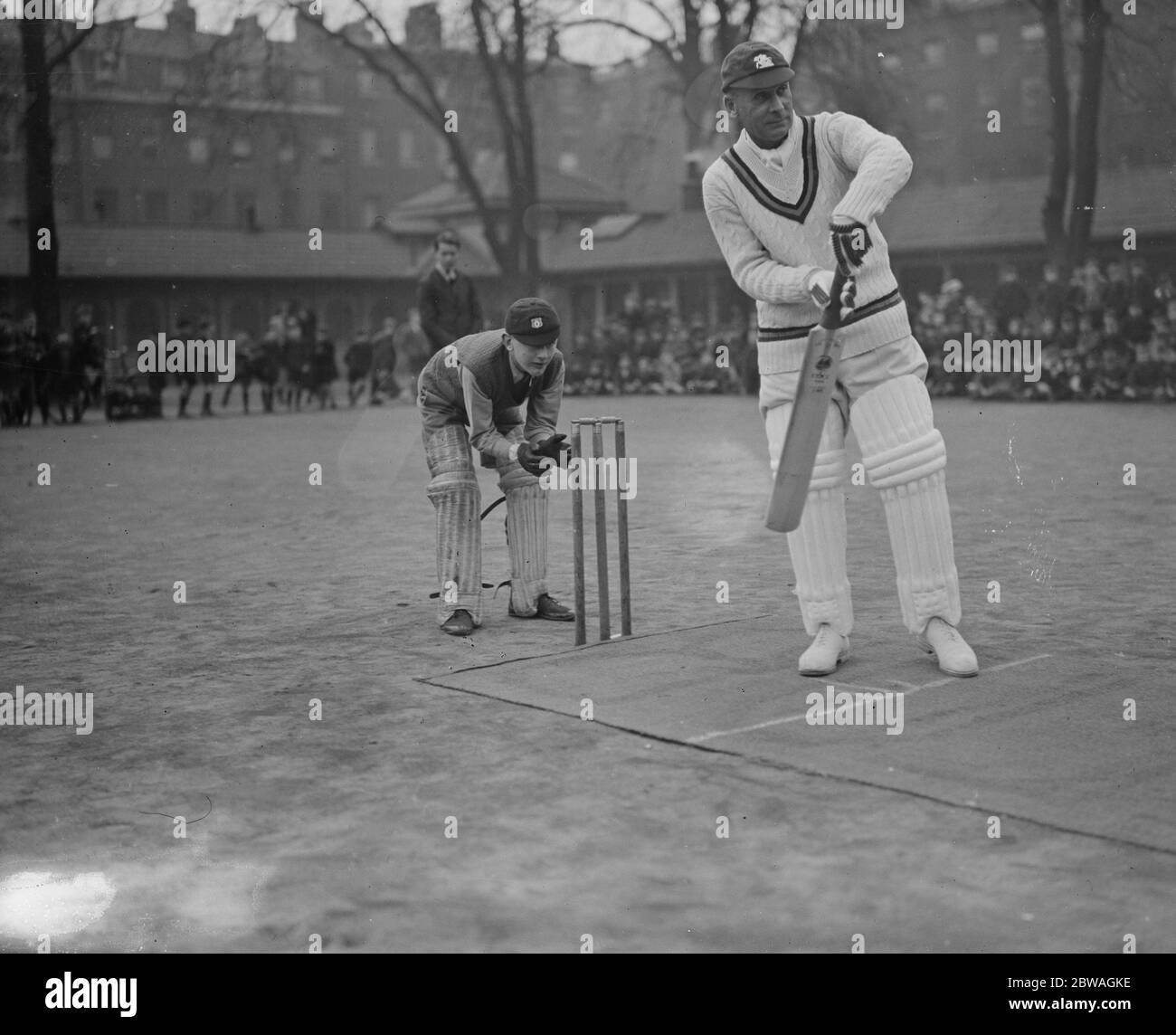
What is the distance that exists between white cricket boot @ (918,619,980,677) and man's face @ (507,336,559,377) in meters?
2.22

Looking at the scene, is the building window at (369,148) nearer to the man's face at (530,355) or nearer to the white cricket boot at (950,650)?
the man's face at (530,355)

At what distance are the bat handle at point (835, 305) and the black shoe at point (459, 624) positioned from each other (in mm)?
2546

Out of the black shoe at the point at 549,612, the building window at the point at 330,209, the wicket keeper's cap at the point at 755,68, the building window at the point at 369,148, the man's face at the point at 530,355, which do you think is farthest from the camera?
the building window at the point at 369,148

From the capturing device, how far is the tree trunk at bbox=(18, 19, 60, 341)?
1144 inches

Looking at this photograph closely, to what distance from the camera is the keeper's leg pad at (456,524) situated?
763 centimetres

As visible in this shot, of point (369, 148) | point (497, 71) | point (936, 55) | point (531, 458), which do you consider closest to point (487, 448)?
point (531, 458)

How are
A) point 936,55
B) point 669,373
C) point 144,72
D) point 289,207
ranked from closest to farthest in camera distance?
point 669,373 < point 144,72 < point 936,55 < point 289,207

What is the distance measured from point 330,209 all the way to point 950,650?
77468 millimetres

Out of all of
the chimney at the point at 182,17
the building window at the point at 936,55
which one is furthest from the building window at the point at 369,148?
the chimney at the point at 182,17

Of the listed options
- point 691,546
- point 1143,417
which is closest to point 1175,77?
point 1143,417

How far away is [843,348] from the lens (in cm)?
598

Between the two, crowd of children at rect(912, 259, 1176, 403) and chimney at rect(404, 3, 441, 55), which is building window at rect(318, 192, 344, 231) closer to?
chimney at rect(404, 3, 441, 55)

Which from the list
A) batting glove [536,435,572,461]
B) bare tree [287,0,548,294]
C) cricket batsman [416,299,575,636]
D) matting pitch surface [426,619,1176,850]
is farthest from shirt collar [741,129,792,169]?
bare tree [287,0,548,294]

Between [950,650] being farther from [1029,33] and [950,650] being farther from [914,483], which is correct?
[1029,33]
